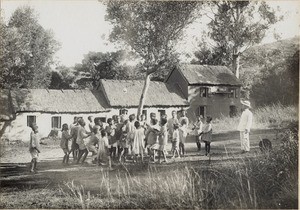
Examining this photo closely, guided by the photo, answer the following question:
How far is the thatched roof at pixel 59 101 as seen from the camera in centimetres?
1031

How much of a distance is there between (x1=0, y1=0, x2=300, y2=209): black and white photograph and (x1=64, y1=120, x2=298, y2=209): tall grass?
2cm

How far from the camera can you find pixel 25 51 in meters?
8.08

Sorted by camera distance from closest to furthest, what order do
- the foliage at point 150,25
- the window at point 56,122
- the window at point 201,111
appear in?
the foliage at point 150,25, the window at point 56,122, the window at point 201,111

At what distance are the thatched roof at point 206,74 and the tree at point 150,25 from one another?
5.88 meters

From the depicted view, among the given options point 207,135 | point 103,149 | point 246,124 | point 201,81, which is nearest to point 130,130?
point 103,149

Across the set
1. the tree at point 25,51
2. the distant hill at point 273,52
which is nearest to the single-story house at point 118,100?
the tree at point 25,51

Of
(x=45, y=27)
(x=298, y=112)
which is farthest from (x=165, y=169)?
(x=45, y=27)

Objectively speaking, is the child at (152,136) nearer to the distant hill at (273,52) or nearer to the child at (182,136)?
the child at (182,136)

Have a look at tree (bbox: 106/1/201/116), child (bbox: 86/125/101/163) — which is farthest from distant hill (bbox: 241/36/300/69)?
child (bbox: 86/125/101/163)

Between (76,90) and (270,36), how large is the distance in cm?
778

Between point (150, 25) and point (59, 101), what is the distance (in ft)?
15.1

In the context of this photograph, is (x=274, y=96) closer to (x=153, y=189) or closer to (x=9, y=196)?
(x=153, y=189)

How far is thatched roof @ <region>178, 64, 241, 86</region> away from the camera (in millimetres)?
15297

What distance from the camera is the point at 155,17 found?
8.24 m
